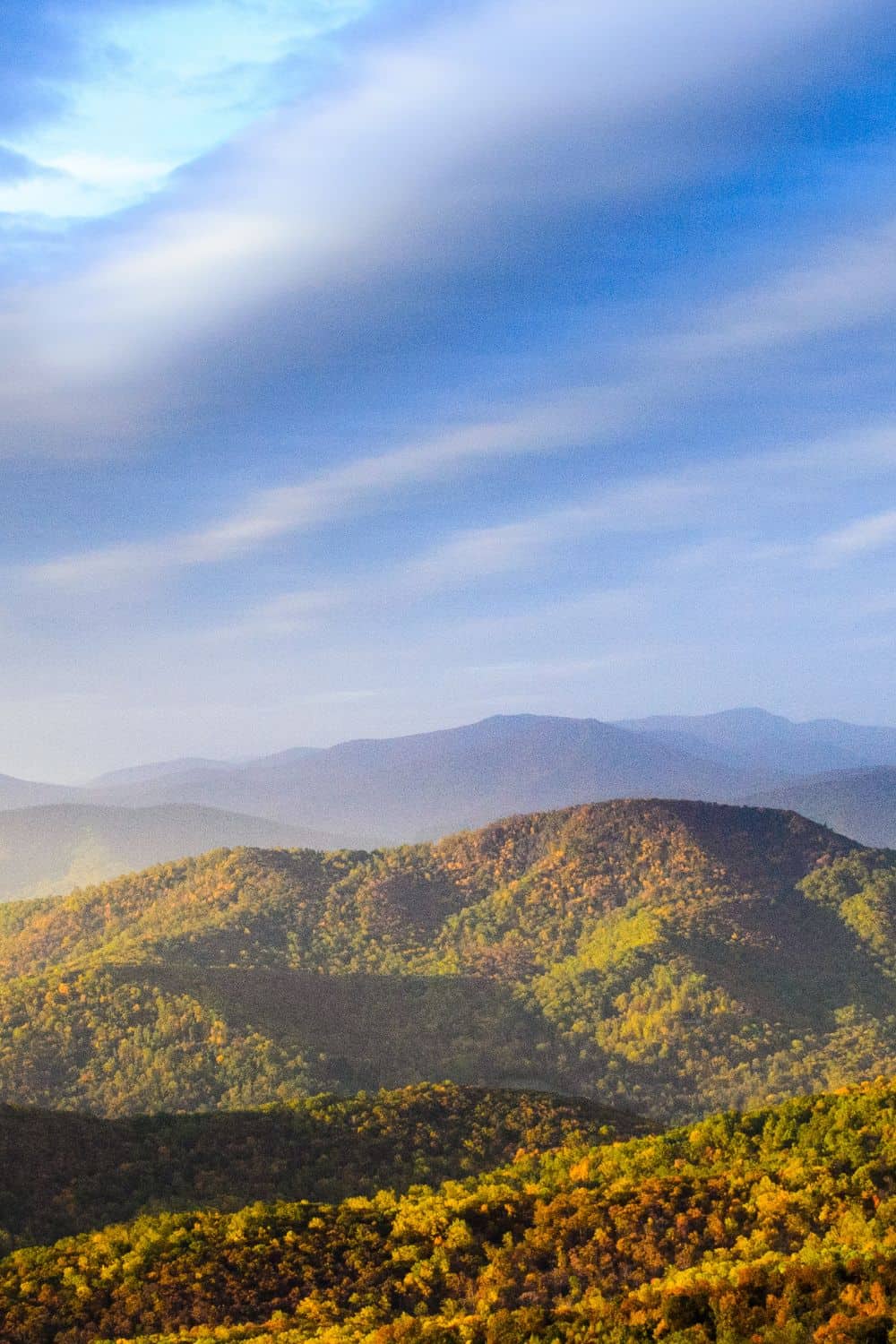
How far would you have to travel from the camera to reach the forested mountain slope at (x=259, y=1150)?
128ft

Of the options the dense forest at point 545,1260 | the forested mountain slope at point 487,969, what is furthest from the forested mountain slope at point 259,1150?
the forested mountain slope at point 487,969

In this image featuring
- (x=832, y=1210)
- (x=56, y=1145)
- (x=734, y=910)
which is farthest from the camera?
(x=734, y=910)

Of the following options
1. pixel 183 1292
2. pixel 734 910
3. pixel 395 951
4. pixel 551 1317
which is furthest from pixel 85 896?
pixel 551 1317

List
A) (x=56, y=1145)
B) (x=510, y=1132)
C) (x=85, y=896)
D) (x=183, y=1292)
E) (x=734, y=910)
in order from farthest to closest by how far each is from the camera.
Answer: (x=85, y=896), (x=734, y=910), (x=510, y=1132), (x=56, y=1145), (x=183, y=1292)

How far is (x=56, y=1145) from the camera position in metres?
42.7

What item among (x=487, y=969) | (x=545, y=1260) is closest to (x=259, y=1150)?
(x=545, y=1260)

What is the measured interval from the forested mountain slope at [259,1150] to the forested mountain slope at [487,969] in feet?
92.8

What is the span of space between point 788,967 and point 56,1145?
8439 cm

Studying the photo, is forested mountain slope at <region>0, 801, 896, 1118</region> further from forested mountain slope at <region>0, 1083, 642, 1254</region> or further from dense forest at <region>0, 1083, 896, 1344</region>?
dense forest at <region>0, 1083, 896, 1344</region>

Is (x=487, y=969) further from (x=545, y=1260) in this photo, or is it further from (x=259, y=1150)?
(x=545, y=1260)

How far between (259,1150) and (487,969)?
7437cm

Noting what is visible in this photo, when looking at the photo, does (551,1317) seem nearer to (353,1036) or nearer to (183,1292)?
(183,1292)

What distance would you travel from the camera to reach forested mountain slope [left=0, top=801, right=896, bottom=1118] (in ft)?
265

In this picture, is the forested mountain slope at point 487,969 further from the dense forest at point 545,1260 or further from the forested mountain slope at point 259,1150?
the dense forest at point 545,1260
